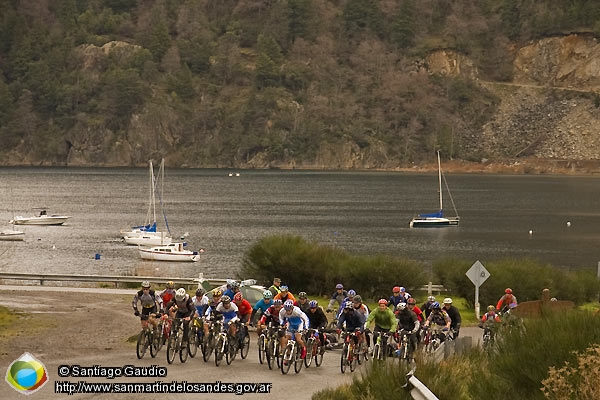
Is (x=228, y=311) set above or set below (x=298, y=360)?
above

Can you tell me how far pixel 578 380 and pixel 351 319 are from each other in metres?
11.0

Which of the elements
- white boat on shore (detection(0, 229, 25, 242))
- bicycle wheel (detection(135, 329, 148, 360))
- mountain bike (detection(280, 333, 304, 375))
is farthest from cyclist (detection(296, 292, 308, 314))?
white boat on shore (detection(0, 229, 25, 242))

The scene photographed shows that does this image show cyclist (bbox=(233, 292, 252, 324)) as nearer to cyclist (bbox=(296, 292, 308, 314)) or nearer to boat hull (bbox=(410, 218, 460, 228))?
cyclist (bbox=(296, 292, 308, 314))

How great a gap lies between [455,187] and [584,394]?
188 m

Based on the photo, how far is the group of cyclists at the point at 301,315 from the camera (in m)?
24.0

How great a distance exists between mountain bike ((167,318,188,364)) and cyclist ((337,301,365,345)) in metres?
3.56

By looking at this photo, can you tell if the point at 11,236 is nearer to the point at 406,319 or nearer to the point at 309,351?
the point at 309,351

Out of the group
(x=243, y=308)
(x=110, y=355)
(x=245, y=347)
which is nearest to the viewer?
(x=243, y=308)

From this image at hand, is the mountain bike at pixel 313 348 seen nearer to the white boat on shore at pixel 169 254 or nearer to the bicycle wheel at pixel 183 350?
the bicycle wheel at pixel 183 350

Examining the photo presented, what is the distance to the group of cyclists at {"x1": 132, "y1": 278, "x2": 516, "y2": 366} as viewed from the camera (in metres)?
24.0

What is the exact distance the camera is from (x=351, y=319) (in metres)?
24.3

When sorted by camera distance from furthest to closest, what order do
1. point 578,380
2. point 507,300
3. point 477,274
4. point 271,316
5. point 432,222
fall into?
point 432,222 < point 477,274 < point 507,300 < point 271,316 < point 578,380

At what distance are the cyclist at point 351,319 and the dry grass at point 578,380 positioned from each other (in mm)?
10412

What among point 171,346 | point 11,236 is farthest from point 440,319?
point 11,236
